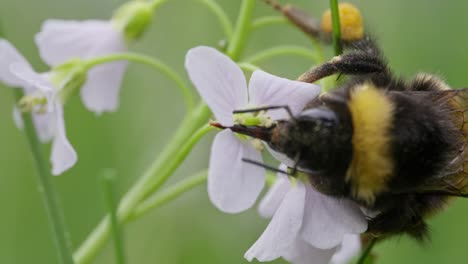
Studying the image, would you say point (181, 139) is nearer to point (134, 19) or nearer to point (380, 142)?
point (134, 19)

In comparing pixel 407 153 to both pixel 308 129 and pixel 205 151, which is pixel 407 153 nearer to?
pixel 308 129

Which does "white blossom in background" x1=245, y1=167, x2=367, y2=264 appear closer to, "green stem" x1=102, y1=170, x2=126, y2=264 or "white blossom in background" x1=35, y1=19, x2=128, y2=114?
"green stem" x1=102, y1=170, x2=126, y2=264

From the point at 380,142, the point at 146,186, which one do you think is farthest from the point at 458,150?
the point at 146,186

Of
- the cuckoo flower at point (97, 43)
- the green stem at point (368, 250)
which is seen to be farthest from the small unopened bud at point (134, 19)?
the green stem at point (368, 250)

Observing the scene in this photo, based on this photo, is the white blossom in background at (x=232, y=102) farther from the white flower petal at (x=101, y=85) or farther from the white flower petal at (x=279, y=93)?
the white flower petal at (x=101, y=85)

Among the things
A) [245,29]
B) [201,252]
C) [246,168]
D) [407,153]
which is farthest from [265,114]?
[201,252]

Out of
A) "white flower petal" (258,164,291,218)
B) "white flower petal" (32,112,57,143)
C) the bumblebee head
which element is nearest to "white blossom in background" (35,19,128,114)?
"white flower petal" (32,112,57,143)
